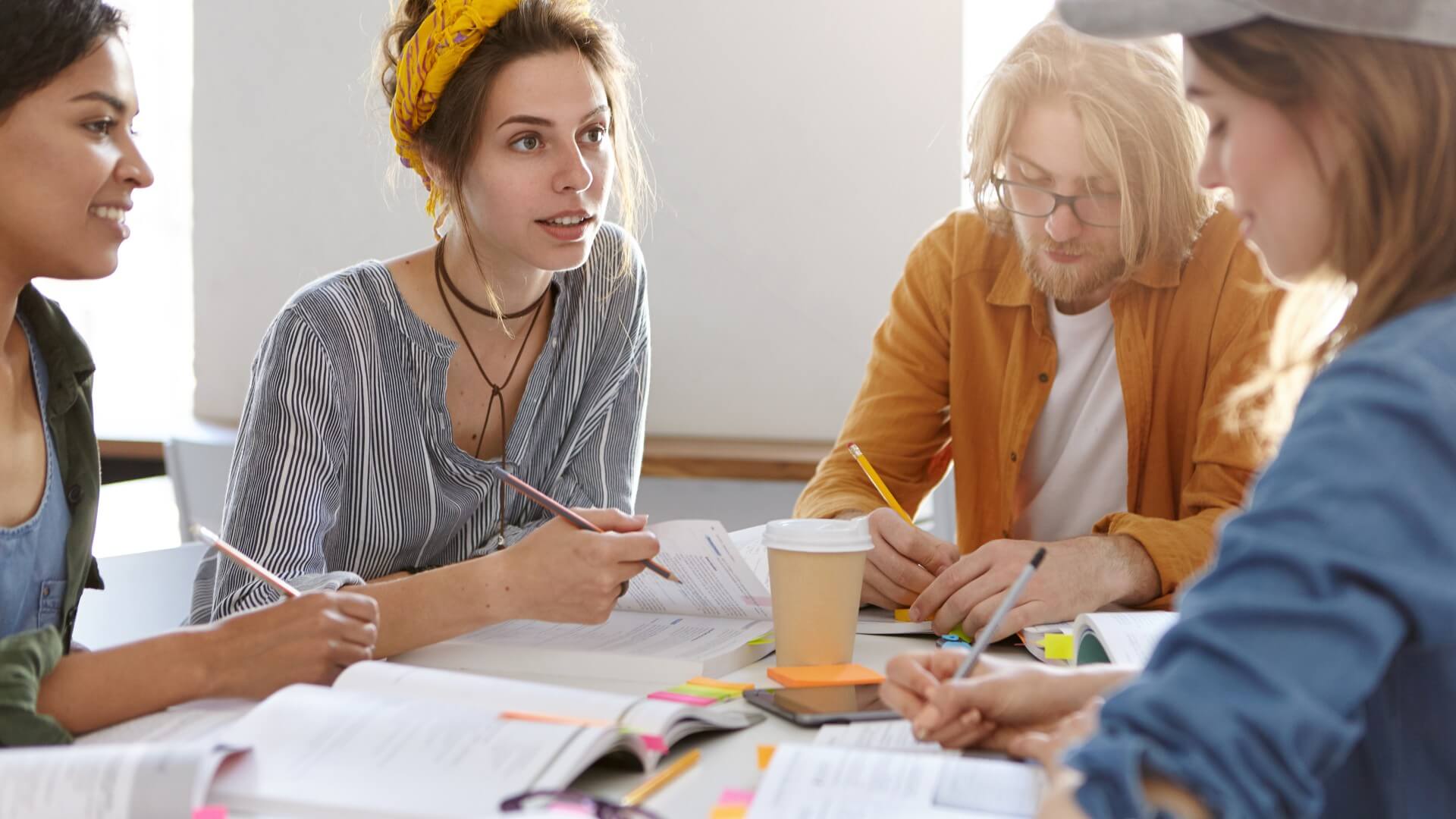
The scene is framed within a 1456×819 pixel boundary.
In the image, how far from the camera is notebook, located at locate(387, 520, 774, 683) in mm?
1250

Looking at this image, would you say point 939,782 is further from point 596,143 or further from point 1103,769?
point 596,143

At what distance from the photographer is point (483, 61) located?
1.81 m

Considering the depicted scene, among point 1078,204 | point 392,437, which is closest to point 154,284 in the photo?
point 392,437

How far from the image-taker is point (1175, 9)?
30.0 inches

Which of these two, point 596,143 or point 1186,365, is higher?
point 596,143

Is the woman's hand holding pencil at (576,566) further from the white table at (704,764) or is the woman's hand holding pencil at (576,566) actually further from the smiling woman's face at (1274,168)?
the smiling woman's face at (1274,168)

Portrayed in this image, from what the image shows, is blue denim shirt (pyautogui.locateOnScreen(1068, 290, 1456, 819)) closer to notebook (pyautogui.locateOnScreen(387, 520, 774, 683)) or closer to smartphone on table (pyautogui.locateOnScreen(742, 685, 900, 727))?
smartphone on table (pyautogui.locateOnScreen(742, 685, 900, 727))

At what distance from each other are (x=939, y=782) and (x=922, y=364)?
109cm

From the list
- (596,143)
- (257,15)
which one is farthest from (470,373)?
(257,15)

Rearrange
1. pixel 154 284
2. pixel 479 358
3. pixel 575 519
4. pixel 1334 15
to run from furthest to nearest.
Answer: pixel 154 284 < pixel 479 358 < pixel 575 519 < pixel 1334 15

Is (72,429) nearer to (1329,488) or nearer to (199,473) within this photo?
(1329,488)

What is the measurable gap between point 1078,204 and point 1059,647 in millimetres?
641

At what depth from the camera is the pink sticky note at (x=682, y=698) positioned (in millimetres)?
1117

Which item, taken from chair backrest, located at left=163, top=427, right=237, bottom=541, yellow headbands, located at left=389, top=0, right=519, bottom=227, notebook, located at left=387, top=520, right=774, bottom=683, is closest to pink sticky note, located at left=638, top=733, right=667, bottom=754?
notebook, located at left=387, top=520, right=774, bottom=683
